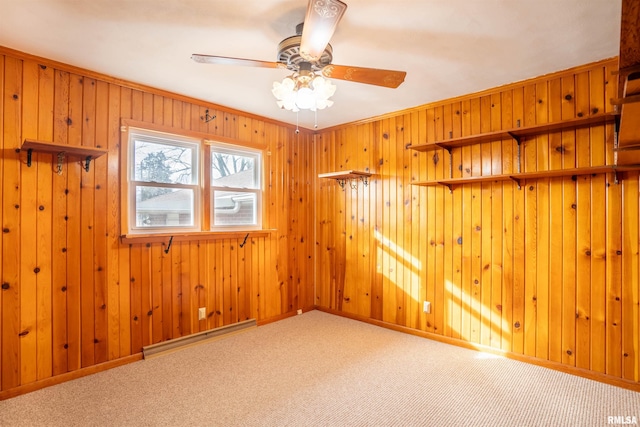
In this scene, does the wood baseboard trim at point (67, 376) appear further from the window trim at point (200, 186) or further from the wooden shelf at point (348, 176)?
the wooden shelf at point (348, 176)

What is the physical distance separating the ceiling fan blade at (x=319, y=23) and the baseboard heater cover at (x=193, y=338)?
2843 millimetres

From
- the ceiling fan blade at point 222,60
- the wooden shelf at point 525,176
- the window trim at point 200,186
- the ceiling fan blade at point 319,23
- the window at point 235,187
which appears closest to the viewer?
the ceiling fan blade at point 319,23

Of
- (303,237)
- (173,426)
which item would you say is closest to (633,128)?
(173,426)

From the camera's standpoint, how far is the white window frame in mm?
3564

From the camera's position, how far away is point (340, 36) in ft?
7.16

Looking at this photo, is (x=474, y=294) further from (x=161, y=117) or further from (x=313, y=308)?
(x=161, y=117)

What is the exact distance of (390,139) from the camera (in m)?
3.86

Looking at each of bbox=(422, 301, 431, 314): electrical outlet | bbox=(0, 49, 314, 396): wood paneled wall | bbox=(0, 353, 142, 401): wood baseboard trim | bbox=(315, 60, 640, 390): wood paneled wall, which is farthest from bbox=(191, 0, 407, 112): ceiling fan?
bbox=(0, 353, 142, 401): wood baseboard trim

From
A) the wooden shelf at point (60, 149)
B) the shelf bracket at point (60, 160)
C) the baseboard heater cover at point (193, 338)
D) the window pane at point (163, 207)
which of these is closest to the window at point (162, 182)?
the window pane at point (163, 207)

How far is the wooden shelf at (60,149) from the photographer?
2.34 metres

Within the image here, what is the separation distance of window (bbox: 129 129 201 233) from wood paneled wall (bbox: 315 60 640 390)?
74.3 inches

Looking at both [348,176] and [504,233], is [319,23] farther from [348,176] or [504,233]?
[348,176]

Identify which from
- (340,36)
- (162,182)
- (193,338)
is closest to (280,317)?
(193,338)

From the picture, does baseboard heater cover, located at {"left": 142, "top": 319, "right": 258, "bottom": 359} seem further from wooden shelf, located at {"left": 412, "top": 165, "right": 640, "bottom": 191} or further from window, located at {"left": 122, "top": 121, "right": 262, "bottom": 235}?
wooden shelf, located at {"left": 412, "top": 165, "right": 640, "bottom": 191}
